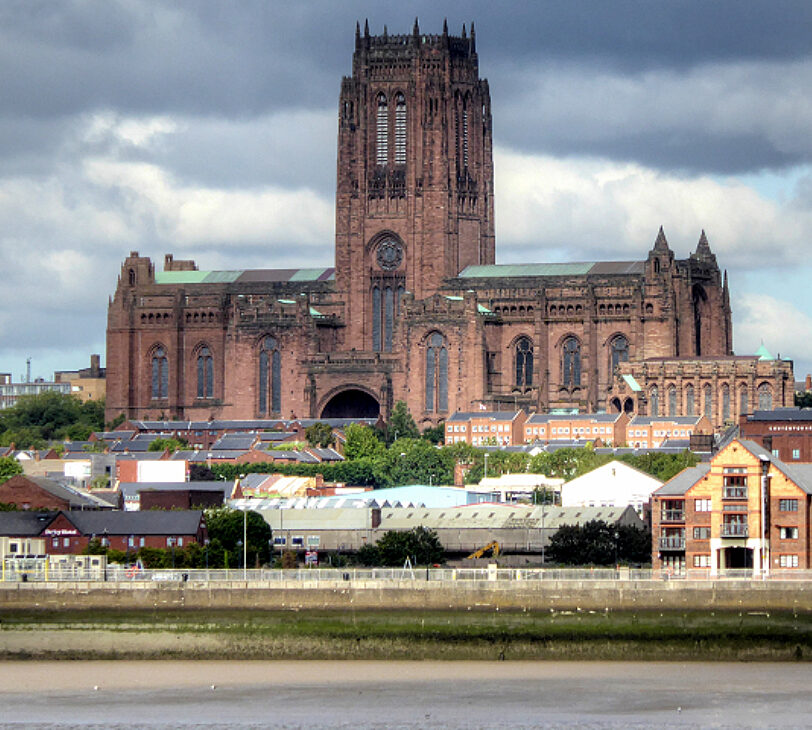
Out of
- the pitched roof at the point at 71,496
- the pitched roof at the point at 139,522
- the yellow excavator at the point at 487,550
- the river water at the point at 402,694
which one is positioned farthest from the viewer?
the pitched roof at the point at 71,496

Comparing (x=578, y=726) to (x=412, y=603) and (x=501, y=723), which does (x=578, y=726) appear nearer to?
(x=501, y=723)

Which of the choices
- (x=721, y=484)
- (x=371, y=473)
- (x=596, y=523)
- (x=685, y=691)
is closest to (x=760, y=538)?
(x=721, y=484)

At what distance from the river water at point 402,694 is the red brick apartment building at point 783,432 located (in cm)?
5513

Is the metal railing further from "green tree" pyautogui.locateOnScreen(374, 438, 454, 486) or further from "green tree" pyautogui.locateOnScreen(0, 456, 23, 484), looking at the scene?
"green tree" pyautogui.locateOnScreen(374, 438, 454, 486)

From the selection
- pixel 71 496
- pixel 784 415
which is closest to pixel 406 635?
pixel 71 496

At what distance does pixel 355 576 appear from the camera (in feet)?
300

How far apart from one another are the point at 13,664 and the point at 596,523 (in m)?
39.0

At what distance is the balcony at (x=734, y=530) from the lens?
99.4 m

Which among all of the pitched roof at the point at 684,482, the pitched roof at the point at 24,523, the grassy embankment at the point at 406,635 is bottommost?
the grassy embankment at the point at 406,635

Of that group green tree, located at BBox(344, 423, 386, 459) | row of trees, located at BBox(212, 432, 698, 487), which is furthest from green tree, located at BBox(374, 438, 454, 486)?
green tree, located at BBox(344, 423, 386, 459)

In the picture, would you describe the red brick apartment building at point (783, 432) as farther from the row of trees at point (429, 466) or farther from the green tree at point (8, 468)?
the green tree at point (8, 468)

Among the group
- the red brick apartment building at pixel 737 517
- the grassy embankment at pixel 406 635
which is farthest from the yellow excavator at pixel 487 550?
the grassy embankment at pixel 406 635

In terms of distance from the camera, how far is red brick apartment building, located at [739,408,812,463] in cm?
13688

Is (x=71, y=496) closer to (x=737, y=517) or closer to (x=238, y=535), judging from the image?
(x=238, y=535)
